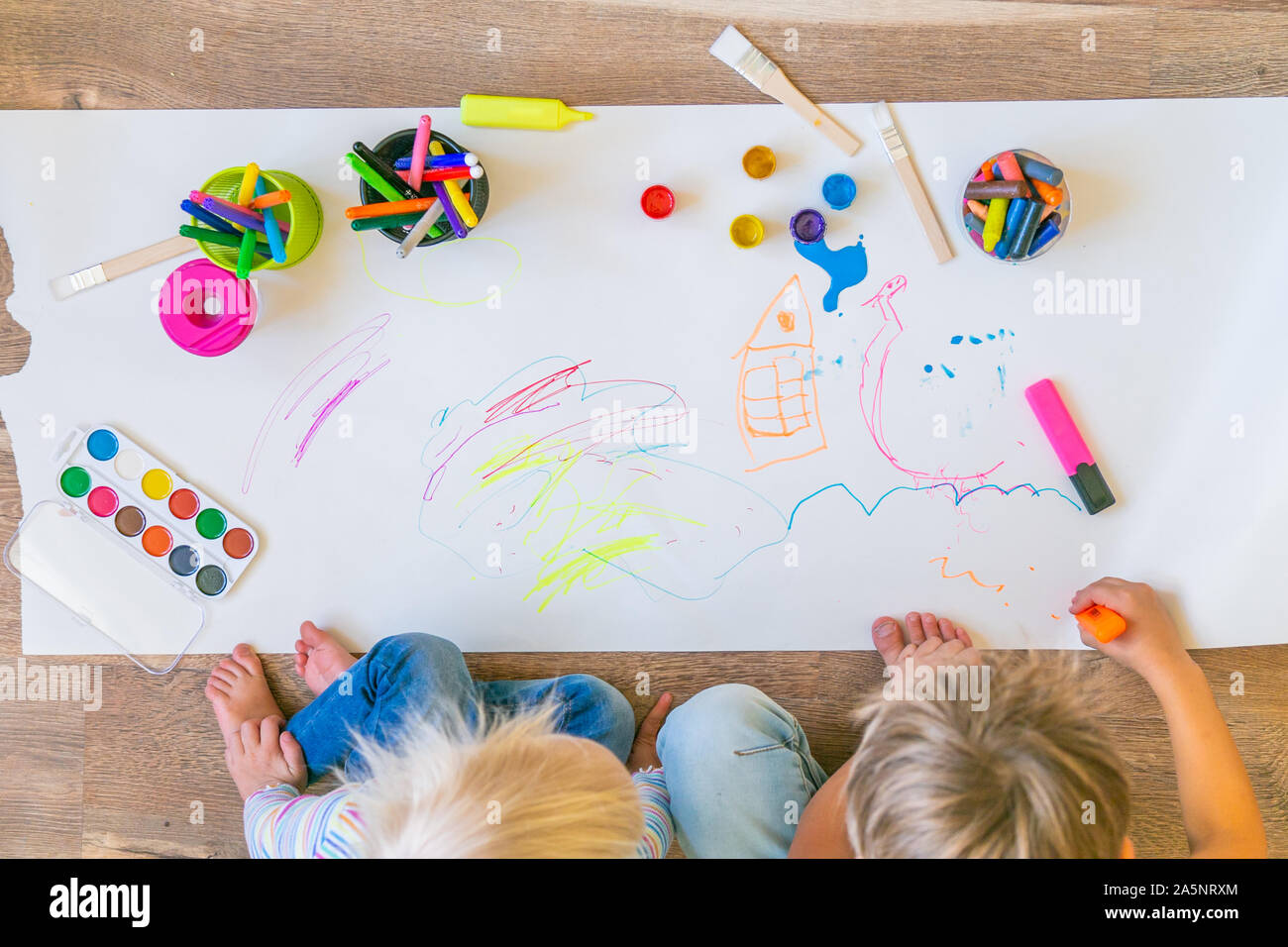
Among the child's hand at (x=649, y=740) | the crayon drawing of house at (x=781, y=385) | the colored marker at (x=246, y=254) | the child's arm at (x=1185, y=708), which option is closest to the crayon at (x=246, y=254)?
the colored marker at (x=246, y=254)

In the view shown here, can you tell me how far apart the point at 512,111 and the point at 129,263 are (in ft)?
1.36

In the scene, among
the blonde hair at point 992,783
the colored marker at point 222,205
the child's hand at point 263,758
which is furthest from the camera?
the child's hand at point 263,758

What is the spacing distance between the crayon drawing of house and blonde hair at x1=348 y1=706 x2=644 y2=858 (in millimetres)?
341

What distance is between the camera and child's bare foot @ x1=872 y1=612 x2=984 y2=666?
0.84 m

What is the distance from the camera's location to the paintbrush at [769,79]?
0.84 meters

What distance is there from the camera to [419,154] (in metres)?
0.79

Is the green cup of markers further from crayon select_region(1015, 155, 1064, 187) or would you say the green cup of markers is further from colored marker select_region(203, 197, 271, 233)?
crayon select_region(1015, 155, 1064, 187)

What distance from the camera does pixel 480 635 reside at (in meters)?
0.88

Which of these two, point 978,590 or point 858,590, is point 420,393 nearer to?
point 858,590

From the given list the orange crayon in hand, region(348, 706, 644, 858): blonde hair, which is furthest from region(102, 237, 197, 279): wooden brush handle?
the orange crayon in hand

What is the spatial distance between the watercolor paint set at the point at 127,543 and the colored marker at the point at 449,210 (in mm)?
374

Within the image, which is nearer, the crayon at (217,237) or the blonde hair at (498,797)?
the blonde hair at (498,797)

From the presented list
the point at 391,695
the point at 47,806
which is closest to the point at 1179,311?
the point at 391,695

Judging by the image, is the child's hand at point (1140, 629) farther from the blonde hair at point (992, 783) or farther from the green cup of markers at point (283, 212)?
the green cup of markers at point (283, 212)
